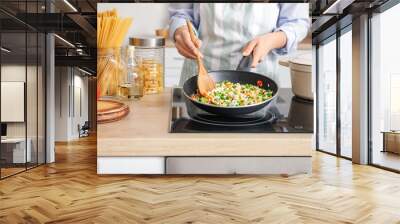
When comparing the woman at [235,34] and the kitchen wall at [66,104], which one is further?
the kitchen wall at [66,104]

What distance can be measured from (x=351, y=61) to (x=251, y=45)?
114 inches

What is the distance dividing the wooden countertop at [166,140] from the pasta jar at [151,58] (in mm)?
183

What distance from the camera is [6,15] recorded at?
534cm

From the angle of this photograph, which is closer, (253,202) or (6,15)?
(253,202)

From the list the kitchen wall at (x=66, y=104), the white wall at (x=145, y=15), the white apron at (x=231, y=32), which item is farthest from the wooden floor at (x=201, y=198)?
the kitchen wall at (x=66, y=104)

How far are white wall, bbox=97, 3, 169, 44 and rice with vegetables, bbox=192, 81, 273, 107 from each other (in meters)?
1.10

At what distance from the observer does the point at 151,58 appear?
543 centimetres

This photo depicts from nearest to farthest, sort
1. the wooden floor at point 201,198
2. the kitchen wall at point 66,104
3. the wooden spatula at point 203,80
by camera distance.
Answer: the wooden floor at point 201,198
the wooden spatula at point 203,80
the kitchen wall at point 66,104

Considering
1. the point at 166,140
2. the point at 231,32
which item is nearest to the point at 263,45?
the point at 231,32

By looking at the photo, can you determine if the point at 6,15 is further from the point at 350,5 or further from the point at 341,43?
the point at 341,43

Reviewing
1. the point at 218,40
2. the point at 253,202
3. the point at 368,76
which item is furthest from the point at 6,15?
the point at 368,76

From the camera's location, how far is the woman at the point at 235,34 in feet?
17.7

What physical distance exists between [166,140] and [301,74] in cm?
203

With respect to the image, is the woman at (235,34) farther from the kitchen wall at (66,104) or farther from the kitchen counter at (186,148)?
the kitchen wall at (66,104)
